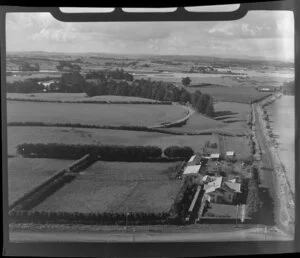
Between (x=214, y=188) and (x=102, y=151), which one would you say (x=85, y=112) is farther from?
(x=214, y=188)

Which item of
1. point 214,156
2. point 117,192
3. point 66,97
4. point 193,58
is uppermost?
point 193,58

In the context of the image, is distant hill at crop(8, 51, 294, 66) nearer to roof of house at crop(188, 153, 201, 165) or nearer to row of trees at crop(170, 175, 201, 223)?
roof of house at crop(188, 153, 201, 165)

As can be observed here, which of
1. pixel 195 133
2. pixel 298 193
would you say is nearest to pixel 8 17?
pixel 195 133

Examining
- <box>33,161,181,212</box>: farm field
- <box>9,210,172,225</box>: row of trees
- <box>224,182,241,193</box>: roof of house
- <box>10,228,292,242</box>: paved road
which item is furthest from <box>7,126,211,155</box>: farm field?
<box>10,228,292,242</box>: paved road

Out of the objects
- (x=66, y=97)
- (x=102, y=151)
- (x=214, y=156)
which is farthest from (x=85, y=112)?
(x=214, y=156)

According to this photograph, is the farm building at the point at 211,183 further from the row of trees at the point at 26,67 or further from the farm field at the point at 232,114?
the row of trees at the point at 26,67

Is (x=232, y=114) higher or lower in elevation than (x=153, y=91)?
lower

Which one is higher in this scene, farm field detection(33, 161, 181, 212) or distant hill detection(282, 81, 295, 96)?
distant hill detection(282, 81, 295, 96)
